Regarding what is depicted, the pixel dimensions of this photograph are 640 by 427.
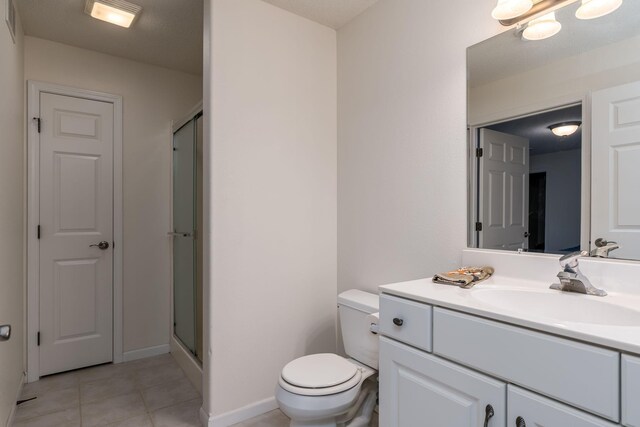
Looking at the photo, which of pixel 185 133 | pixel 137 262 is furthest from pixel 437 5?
pixel 137 262

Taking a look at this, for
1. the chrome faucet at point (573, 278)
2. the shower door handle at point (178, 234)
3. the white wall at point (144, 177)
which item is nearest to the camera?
the chrome faucet at point (573, 278)

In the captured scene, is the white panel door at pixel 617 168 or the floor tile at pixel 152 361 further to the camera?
the floor tile at pixel 152 361

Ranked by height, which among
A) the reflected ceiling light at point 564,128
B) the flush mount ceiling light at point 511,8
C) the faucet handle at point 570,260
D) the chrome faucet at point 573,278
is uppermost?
the flush mount ceiling light at point 511,8

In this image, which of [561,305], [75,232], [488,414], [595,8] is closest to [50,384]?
[75,232]

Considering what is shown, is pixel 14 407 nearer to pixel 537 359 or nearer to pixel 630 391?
pixel 537 359

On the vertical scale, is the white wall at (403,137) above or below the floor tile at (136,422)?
above

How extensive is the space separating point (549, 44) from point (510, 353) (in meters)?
1.17

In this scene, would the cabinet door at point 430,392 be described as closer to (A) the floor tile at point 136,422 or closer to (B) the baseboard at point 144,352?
(A) the floor tile at point 136,422

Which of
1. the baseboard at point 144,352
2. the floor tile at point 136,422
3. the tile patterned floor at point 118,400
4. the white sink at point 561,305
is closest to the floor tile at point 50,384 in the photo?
the tile patterned floor at point 118,400

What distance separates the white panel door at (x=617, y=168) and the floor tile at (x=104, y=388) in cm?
270

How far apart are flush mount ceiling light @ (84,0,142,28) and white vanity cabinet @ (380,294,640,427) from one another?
7.06 ft

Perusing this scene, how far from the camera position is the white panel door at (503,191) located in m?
1.44

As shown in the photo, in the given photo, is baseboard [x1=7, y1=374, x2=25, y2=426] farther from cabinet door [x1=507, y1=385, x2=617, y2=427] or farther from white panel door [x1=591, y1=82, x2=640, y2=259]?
white panel door [x1=591, y1=82, x2=640, y2=259]

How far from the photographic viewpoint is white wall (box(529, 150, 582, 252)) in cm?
127
